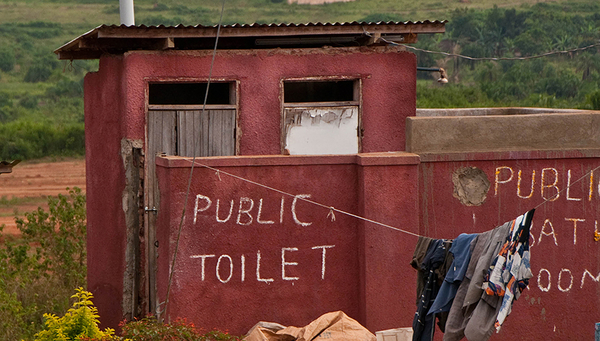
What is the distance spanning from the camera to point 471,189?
25.7ft

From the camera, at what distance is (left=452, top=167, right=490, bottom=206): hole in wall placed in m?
7.82

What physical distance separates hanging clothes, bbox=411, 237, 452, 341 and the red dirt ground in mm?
15652

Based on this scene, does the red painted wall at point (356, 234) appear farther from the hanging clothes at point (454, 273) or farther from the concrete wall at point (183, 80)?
the concrete wall at point (183, 80)

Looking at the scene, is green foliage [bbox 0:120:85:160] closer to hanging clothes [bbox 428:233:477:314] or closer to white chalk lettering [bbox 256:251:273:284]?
white chalk lettering [bbox 256:251:273:284]

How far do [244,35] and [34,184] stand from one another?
18890 millimetres

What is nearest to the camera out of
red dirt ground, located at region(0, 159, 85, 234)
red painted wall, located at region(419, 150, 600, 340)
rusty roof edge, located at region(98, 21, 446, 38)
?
red painted wall, located at region(419, 150, 600, 340)

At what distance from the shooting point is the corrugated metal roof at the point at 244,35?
8875 mm

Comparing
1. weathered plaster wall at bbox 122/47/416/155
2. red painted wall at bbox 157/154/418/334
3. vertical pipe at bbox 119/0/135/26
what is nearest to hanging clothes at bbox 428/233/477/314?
red painted wall at bbox 157/154/418/334

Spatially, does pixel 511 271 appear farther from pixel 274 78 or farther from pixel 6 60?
pixel 6 60

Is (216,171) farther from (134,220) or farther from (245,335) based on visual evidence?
(134,220)

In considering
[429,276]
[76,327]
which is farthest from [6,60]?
[429,276]

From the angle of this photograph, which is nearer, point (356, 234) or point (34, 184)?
point (356, 234)

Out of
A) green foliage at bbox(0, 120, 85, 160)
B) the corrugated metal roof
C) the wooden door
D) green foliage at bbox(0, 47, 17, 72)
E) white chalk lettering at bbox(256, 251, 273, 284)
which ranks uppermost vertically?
green foliage at bbox(0, 47, 17, 72)

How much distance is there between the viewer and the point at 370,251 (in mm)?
7629
